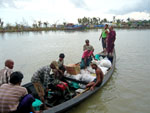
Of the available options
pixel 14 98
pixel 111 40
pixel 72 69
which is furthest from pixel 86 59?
pixel 14 98

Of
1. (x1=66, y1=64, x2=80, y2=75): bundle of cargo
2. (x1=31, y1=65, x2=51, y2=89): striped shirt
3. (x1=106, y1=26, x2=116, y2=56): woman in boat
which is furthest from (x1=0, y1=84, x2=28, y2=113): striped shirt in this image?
(x1=106, y1=26, x2=116, y2=56): woman in boat

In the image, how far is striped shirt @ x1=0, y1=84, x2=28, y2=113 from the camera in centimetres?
235

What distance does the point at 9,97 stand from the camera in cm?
234

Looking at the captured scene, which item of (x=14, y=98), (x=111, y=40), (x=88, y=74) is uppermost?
(x=111, y=40)

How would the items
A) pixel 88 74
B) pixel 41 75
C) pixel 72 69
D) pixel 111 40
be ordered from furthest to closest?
pixel 111 40, pixel 88 74, pixel 72 69, pixel 41 75

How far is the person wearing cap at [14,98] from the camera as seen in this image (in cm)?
235

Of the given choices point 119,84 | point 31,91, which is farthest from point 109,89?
point 31,91

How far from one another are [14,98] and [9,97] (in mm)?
87

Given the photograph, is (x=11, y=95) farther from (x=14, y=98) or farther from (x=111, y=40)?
(x=111, y=40)

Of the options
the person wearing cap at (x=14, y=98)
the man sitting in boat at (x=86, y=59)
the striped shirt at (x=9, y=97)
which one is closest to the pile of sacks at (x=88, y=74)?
the man sitting in boat at (x=86, y=59)

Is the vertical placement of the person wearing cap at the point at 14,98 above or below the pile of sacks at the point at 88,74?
above

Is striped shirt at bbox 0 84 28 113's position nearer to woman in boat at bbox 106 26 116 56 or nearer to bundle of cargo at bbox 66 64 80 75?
bundle of cargo at bbox 66 64 80 75

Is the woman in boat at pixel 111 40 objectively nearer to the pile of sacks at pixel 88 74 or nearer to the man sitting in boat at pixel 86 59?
the pile of sacks at pixel 88 74

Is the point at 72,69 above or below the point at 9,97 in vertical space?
below
